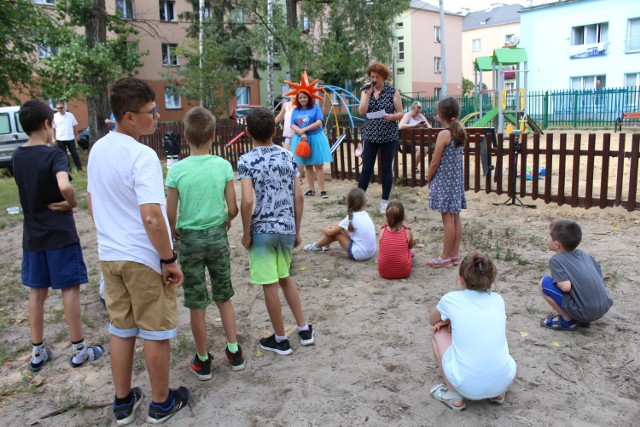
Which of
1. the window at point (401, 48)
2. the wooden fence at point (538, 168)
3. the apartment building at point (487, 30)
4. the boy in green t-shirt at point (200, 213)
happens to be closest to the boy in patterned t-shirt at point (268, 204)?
the boy in green t-shirt at point (200, 213)

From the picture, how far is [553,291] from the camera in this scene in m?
3.55

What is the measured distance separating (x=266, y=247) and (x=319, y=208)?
14.4 ft

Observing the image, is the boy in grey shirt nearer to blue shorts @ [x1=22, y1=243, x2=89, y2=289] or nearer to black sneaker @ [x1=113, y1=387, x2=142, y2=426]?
black sneaker @ [x1=113, y1=387, x2=142, y2=426]

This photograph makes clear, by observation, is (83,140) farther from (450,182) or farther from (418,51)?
(418,51)

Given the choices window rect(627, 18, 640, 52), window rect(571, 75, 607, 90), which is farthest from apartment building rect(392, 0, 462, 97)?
window rect(627, 18, 640, 52)

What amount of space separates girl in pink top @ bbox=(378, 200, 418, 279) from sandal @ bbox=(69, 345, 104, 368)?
2506 mm

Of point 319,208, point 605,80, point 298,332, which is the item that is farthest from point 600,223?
point 605,80

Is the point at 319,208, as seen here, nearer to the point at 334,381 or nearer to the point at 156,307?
the point at 334,381

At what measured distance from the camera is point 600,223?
21.2 ft

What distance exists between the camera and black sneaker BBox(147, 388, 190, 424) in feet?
8.96

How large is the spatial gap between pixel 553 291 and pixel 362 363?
1.46m

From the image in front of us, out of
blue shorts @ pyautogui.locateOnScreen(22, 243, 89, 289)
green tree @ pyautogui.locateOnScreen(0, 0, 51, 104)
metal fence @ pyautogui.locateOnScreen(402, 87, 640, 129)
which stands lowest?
blue shorts @ pyautogui.locateOnScreen(22, 243, 89, 289)

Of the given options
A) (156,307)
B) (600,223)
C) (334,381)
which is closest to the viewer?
(156,307)

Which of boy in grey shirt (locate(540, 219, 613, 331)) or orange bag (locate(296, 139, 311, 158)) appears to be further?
orange bag (locate(296, 139, 311, 158))
